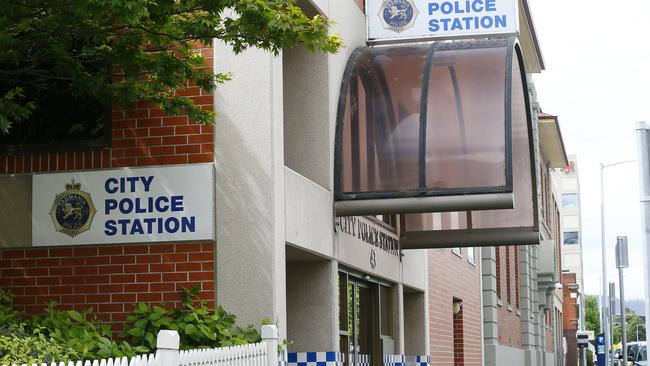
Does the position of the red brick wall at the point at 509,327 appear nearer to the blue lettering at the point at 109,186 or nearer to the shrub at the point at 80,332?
the blue lettering at the point at 109,186

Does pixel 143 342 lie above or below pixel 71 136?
below

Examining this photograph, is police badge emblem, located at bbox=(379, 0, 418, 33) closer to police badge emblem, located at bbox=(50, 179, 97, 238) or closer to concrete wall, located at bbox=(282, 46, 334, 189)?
concrete wall, located at bbox=(282, 46, 334, 189)

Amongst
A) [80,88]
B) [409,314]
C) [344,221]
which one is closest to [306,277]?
[344,221]

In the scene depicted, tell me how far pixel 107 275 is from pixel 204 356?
296 cm

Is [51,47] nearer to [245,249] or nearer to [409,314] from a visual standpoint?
[245,249]

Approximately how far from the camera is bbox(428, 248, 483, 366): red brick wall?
21844 millimetres

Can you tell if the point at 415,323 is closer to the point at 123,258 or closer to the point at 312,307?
the point at 312,307

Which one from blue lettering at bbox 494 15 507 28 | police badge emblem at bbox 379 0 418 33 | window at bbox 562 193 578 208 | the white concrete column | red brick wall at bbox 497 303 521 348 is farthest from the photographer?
window at bbox 562 193 578 208

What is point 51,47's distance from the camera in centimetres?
941

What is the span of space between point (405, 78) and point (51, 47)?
19.2 ft

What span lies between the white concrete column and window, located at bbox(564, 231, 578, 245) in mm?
117478

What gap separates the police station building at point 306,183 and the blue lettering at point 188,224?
0.03 metres

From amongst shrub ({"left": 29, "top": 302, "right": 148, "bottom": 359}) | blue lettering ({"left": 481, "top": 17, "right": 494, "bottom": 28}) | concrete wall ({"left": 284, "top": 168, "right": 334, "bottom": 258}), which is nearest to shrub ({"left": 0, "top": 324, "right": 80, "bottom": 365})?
shrub ({"left": 29, "top": 302, "right": 148, "bottom": 359})

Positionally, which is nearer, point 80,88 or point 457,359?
point 80,88
